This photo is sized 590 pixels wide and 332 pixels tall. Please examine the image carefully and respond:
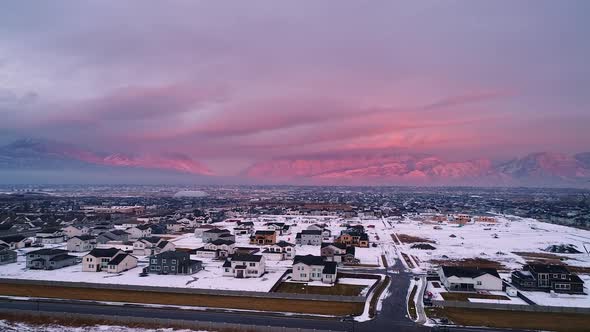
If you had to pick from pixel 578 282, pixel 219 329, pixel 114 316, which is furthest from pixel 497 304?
pixel 114 316

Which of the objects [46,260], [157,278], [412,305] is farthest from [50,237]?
[412,305]

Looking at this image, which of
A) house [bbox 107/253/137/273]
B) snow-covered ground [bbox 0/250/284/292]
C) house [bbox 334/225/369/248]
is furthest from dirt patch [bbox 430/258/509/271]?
house [bbox 107/253/137/273]

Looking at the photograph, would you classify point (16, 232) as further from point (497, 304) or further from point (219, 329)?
point (497, 304)

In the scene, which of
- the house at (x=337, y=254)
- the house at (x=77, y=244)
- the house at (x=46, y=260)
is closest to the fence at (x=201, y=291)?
the house at (x=46, y=260)

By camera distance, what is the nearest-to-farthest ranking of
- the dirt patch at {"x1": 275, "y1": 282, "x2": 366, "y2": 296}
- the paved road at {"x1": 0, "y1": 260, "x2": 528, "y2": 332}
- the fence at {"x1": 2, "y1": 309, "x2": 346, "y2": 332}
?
the fence at {"x1": 2, "y1": 309, "x2": 346, "y2": 332}
the paved road at {"x1": 0, "y1": 260, "x2": 528, "y2": 332}
the dirt patch at {"x1": 275, "y1": 282, "x2": 366, "y2": 296}

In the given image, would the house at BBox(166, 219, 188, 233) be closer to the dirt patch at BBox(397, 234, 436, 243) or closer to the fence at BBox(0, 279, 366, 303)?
the dirt patch at BBox(397, 234, 436, 243)
